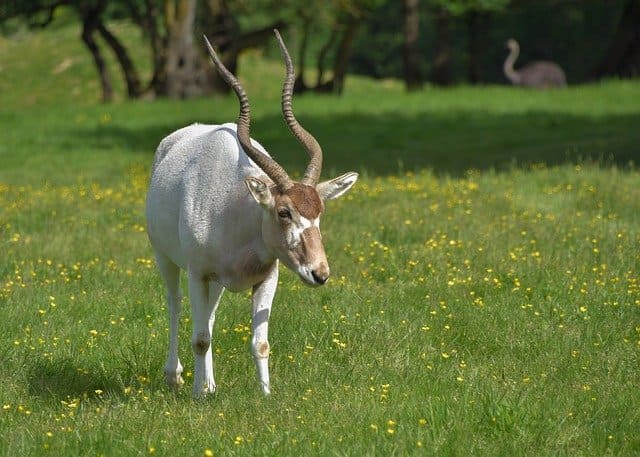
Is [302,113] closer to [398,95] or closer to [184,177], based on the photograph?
[398,95]

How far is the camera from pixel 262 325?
295 inches

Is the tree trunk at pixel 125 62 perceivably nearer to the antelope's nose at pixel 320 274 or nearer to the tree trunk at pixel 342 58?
the tree trunk at pixel 342 58

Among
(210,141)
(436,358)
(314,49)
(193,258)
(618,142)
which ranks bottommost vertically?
(314,49)

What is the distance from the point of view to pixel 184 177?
7910 mm

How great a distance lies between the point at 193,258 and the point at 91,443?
1.65 meters

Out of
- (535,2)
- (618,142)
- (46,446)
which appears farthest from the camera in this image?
(535,2)

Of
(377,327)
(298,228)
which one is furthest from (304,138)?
(377,327)

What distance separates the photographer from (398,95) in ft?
102

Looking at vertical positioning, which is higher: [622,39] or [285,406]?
[285,406]

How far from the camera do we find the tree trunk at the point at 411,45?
121 ft

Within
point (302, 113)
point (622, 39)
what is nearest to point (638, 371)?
point (302, 113)

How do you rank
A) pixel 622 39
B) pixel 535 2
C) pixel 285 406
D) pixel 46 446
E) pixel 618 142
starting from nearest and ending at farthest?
pixel 46 446, pixel 285 406, pixel 618 142, pixel 622 39, pixel 535 2

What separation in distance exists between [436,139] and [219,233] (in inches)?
656

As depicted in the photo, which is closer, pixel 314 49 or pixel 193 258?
pixel 193 258
